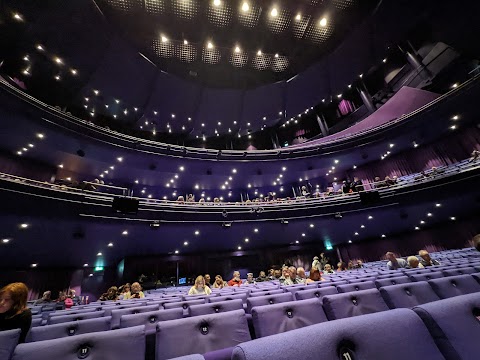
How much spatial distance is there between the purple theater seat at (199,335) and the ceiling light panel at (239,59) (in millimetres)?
16767

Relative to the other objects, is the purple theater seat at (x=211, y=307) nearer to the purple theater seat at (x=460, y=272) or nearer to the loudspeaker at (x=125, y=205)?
the purple theater seat at (x=460, y=272)

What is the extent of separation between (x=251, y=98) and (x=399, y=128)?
1033cm

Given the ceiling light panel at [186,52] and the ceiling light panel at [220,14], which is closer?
the ceiling light panel at [220,14]

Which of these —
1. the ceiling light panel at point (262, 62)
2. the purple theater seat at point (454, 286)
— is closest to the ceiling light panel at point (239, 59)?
the ceiling light panel at point (262, 62)

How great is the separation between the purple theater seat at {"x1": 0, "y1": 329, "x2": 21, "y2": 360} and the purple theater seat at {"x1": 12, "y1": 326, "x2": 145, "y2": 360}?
74 millimetres

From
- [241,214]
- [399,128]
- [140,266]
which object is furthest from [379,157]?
[140,266]

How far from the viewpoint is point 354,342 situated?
82 cm

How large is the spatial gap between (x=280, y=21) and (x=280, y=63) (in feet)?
10.1

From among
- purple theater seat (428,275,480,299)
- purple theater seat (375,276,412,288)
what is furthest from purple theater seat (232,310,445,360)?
purple theater seat (375,276,412,288)

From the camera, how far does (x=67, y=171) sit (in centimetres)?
1388

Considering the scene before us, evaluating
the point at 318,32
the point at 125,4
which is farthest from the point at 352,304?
the point at 318,32

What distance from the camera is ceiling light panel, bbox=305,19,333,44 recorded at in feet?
47.5

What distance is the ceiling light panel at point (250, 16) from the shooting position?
1286 centimetres

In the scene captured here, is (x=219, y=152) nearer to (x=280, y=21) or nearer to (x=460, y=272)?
(x=280, y=21)
